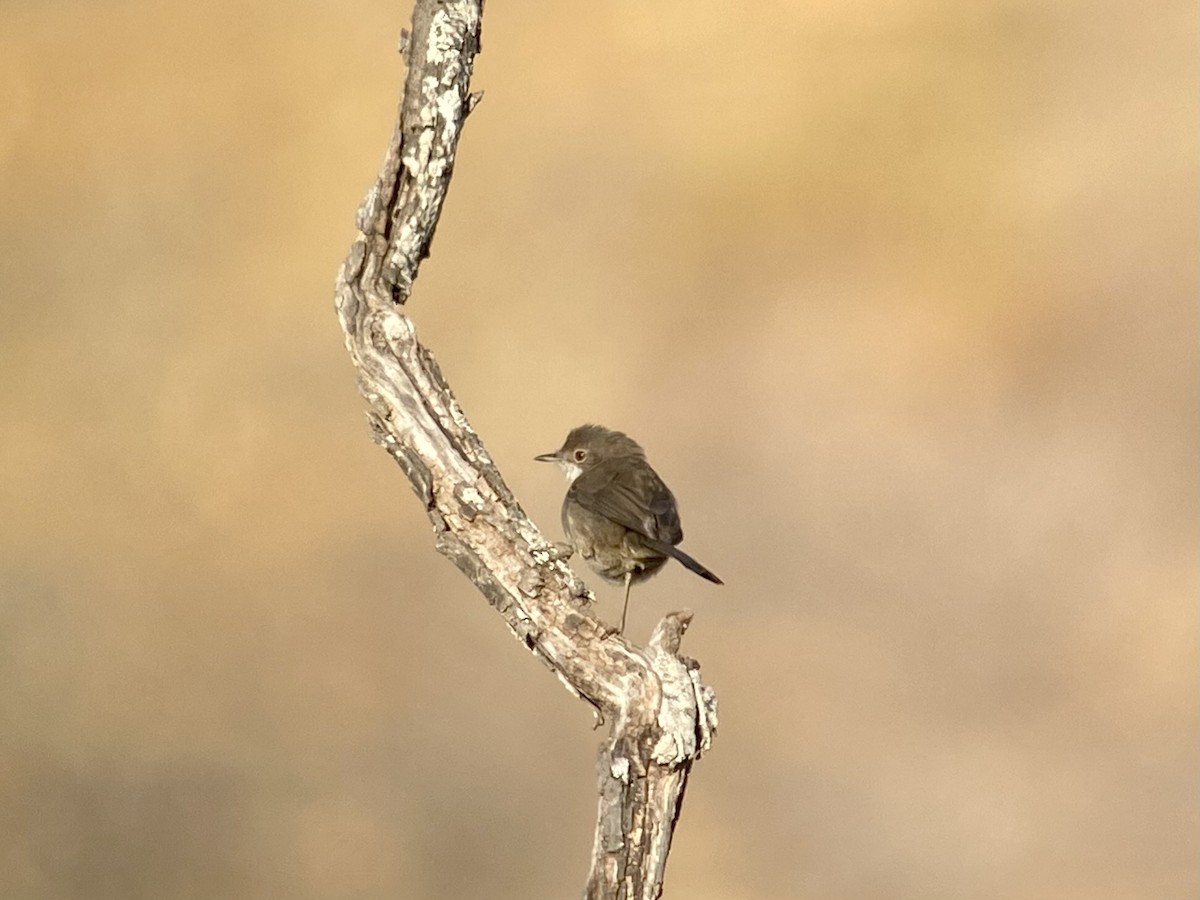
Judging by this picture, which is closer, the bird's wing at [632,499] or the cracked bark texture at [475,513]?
the cracked bark texture at [475,513]

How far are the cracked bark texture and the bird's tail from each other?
23cm

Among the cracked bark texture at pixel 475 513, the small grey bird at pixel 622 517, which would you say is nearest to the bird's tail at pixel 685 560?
the small grey bird at pixel 622 517

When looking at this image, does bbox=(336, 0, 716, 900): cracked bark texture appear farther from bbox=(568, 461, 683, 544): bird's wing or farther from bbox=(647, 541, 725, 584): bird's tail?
bbox=(568, 461, 683, 544): bird's wing

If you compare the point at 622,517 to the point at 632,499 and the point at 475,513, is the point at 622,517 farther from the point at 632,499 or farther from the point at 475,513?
the point at 475,513

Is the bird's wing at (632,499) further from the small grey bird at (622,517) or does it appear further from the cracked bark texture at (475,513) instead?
the cracked bark texture at (475,513)

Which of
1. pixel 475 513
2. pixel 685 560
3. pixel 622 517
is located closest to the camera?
pixel 475 513

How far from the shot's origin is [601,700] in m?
4.69

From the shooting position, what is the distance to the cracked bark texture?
4582 mm

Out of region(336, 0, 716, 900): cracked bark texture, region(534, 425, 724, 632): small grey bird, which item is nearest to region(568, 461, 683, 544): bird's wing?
region(534, 425, 724, 632): small grey bird

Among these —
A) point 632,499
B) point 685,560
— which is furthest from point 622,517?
point 685,560

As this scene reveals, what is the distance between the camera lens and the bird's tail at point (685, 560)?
16.3 feet

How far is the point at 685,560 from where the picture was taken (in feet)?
16.6

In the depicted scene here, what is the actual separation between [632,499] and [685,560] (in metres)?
0.48

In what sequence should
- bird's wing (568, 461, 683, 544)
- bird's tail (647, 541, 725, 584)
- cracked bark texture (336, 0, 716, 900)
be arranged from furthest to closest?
1. bird's wing (568, 461, 683, 544)
2. bird's tail (647, 541, 725, 584)
3. cracked bark texture (336, 0, 716, 900)
